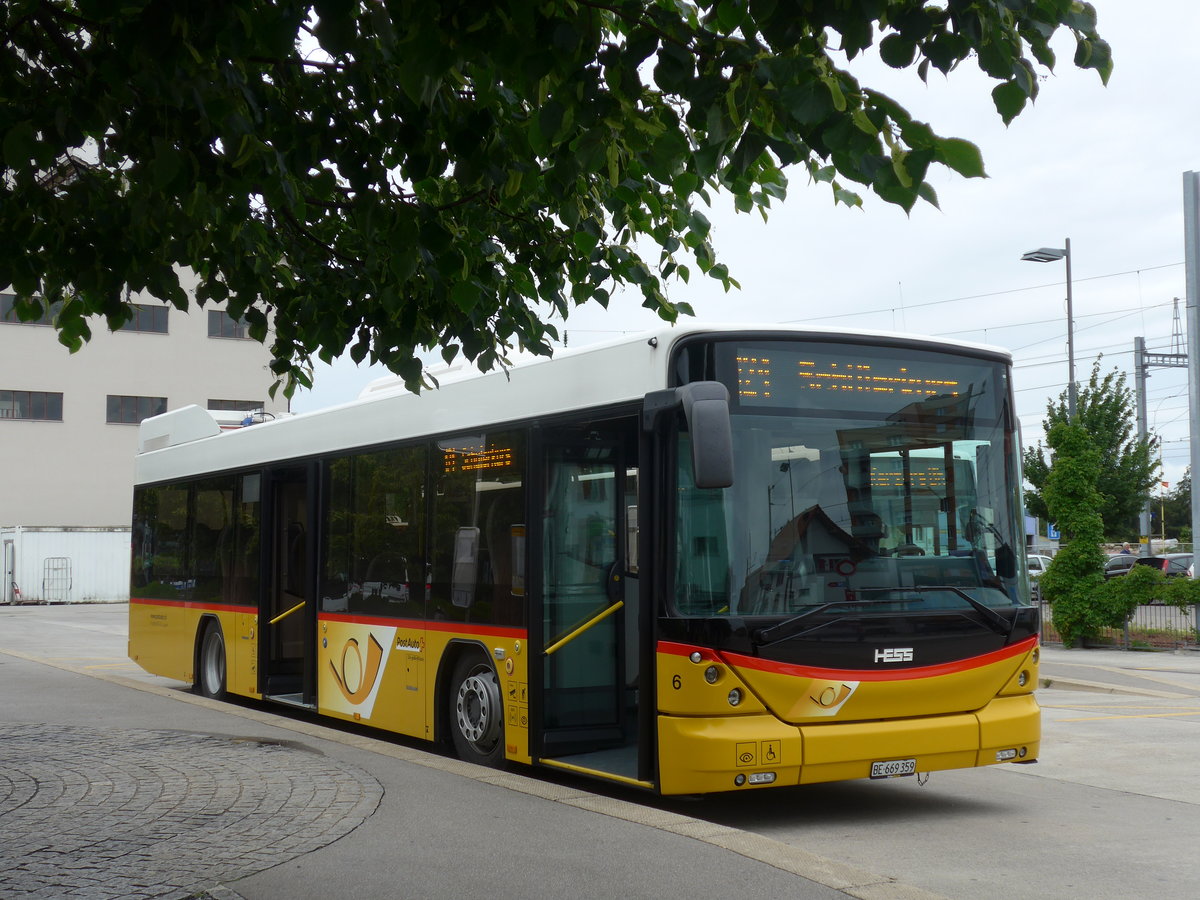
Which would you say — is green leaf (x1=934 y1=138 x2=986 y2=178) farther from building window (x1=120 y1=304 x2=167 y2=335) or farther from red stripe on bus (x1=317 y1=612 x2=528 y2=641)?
building window (x1=120 y1=304 x2=167 y2=335)

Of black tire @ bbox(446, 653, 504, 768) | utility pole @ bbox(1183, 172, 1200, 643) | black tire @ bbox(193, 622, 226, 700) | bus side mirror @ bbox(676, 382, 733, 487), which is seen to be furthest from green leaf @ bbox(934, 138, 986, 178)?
utility pole @ bbox(1183, 172, 1200, 643)

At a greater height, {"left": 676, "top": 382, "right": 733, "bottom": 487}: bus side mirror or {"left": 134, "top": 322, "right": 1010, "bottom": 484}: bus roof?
{"left": 134, "top": 322, "right": 1010, "bottom": 484}: bus roof

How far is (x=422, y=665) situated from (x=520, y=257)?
13.8 ft

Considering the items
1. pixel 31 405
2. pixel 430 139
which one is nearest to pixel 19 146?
pixel 430 139

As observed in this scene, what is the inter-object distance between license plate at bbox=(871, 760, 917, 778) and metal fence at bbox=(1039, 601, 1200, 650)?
16272 millimetres

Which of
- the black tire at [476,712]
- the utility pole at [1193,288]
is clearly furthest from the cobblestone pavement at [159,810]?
the utility pole at [1193,288]

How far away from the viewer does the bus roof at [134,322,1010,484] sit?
8.73m

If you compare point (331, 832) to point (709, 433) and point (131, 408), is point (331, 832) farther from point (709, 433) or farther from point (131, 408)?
point (131, 408)

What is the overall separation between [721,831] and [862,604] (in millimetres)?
1790

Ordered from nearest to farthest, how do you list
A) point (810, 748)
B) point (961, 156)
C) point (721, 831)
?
1. point (961, 156)
2. point (721, 831)
3. point (810, 748)

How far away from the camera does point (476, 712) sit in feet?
34.0

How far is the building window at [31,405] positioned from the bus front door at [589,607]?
47.7 metres

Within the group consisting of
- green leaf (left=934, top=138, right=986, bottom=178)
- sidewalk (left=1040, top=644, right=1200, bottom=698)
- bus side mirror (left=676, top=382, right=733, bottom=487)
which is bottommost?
sidewalk (left=1040, top=644, right=1200, bottom=698)

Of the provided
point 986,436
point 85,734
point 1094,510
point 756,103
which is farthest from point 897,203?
point 1094,510
